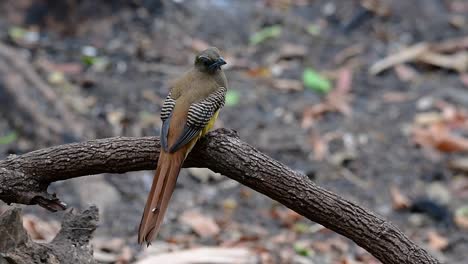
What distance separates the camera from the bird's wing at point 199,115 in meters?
3.57

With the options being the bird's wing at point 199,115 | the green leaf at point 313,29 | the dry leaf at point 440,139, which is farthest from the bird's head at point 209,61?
the green leaf at point 313,29

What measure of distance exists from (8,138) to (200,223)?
174 cm

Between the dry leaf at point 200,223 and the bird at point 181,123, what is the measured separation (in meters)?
2.16

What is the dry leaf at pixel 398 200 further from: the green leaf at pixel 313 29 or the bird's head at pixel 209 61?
the bird's head at pixel 209 61

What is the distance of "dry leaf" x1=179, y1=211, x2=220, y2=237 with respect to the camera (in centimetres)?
599

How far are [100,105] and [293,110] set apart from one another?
1897mm

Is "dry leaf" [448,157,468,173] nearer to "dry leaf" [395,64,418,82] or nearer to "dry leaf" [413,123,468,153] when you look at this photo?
"dry leaf" [413,123,468,153]

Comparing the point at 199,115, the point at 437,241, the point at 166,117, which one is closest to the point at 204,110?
the point at 199,115

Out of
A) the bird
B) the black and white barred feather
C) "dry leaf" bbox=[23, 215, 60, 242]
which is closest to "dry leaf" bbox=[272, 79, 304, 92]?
"dry leaf" bbox=[23, 215, 60, 242]

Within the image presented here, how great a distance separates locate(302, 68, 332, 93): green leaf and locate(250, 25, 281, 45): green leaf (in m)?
0.91

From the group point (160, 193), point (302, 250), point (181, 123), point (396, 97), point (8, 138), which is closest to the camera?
point (160, 193)

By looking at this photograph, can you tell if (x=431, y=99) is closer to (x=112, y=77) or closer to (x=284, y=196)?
(x=112, y=77)

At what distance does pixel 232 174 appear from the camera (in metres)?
3.59

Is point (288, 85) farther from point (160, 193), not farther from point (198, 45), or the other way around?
point (160, 193)
